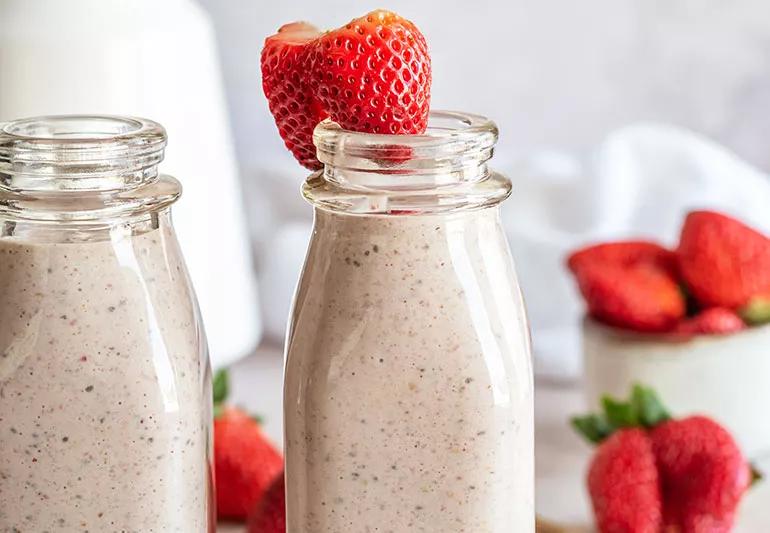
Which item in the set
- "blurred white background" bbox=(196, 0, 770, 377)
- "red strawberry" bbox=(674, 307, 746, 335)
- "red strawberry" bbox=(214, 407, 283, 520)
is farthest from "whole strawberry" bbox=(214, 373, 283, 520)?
"blurred white background" bbox=(196, 0, 770, 377)

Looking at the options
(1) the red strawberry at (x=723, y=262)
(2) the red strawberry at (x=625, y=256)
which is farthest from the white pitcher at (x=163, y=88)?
(1) the red strawberry at (x=723, y=262)

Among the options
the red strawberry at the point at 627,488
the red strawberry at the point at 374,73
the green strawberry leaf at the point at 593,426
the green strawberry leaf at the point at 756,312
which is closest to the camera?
the red strawberry at the point at 374,73

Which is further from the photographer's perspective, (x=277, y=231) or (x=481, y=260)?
(x=277, y=231)

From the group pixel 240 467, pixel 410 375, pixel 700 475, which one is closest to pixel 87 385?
pixel 410 375

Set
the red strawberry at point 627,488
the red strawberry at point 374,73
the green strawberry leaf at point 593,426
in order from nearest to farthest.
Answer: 1. the red strawberry at point 374,73
2. the red strawberry at point 627,488
3. the green strawberry leaf at point 593,426

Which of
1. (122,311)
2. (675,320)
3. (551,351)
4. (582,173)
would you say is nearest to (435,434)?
(122,311)

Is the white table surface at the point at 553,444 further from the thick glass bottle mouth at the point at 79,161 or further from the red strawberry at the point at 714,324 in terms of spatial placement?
the thick glass bottle mouth at the point at 79,161

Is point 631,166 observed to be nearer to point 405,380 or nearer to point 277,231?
point 277,231
